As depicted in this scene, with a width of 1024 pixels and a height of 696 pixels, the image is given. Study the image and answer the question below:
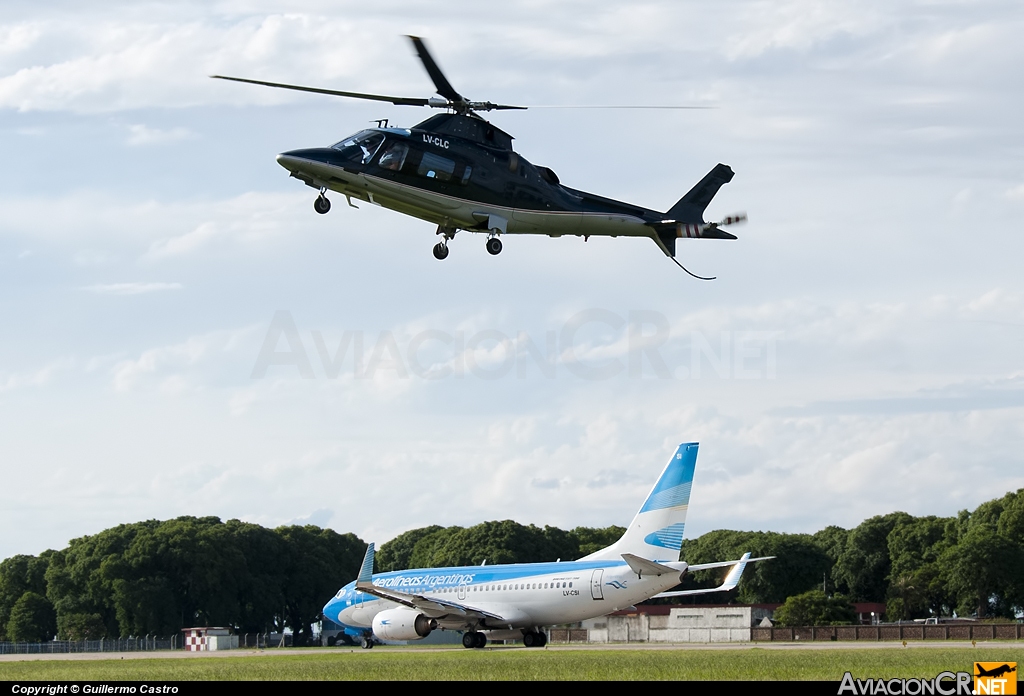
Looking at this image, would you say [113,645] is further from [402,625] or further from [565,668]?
[565,668]

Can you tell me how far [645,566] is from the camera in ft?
184

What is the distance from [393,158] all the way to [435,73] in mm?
3136

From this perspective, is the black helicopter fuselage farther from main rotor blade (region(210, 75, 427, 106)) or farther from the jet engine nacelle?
the jet engine nacelle

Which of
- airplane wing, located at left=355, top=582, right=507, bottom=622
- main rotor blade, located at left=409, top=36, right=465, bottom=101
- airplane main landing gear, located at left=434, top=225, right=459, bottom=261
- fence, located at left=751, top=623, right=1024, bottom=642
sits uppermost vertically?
main rotor blade, located at left=409, top=36, right=465, bottom=101

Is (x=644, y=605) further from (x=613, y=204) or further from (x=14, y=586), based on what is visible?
(x=613, y=204)

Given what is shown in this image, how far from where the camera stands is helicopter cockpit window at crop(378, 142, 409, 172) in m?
38.2

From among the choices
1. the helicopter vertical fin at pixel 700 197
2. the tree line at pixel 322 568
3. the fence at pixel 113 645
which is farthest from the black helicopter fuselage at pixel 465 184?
the fence at pixel 113 645

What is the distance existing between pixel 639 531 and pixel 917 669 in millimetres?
23959

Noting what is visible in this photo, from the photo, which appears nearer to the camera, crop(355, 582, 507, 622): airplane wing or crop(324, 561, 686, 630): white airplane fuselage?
crop(324, 561, 686, 630): white airplane fuselage

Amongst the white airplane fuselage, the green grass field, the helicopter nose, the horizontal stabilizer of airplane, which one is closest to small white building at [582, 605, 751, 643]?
the white airplane fuselage

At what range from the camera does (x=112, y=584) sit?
4190 inches

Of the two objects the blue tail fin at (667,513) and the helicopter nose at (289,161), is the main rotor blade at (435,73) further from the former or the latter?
the blue tail fin at (667,513)

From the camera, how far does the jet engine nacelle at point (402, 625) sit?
59875 mm

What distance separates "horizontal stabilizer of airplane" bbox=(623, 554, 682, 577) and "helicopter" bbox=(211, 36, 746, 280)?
17.0 metres
